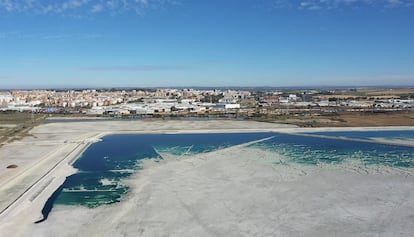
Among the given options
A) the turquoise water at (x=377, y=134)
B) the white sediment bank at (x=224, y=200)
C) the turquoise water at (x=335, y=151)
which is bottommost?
the white sediment bank at (x=224, y=200)

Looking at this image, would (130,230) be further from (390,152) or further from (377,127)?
(377,127)

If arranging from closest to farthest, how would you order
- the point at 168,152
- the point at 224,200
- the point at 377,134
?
the point at 224,200 → the point at 168,152 → the point at 377,134

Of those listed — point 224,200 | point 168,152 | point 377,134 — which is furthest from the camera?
point 377,134

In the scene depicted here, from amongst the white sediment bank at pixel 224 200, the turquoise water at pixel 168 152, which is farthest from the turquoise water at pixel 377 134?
the white sediment bank at pixel 224 200

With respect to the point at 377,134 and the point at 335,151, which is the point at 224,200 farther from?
the point at 377,134

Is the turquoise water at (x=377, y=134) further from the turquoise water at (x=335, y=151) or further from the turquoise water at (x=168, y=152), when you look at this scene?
the turquoise water at (x=335, y=151)

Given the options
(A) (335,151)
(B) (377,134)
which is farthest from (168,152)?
(B) (377,134)
